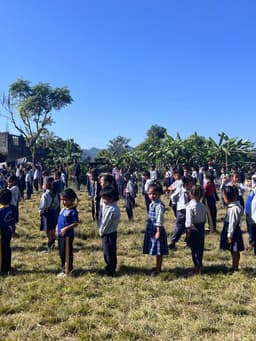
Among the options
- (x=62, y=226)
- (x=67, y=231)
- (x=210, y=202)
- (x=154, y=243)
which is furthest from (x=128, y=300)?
(x=210, y=202)

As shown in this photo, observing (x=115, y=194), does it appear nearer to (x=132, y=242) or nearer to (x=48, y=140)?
(x=132, y=242)

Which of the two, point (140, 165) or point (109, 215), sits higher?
point (140, 165)

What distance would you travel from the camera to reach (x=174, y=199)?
7.80 metres

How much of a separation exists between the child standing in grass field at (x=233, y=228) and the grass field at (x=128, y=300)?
16.1 inches

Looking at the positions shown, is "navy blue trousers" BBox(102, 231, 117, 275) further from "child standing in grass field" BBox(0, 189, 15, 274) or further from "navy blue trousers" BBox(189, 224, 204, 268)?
"child standing in grass field" BBox(0, 189, 15, 274)

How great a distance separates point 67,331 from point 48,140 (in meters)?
33.2

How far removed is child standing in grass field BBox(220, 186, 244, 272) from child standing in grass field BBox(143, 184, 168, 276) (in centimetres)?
100

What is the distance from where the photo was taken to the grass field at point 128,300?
143 inches

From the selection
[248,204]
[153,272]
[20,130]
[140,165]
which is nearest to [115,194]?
[153,272]

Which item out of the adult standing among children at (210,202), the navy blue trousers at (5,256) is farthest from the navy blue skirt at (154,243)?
the adult standing among children at (210,202)

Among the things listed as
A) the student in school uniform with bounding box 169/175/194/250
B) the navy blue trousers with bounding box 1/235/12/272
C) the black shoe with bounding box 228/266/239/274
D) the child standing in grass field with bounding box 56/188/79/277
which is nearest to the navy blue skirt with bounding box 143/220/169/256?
the black shoe with bounding box 228/266/239/274

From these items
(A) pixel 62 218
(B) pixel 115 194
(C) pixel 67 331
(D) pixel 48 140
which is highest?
(D) pixel 48 140

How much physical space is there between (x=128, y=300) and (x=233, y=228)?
2020 mm

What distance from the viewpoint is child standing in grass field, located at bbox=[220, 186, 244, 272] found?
528 centimetres
